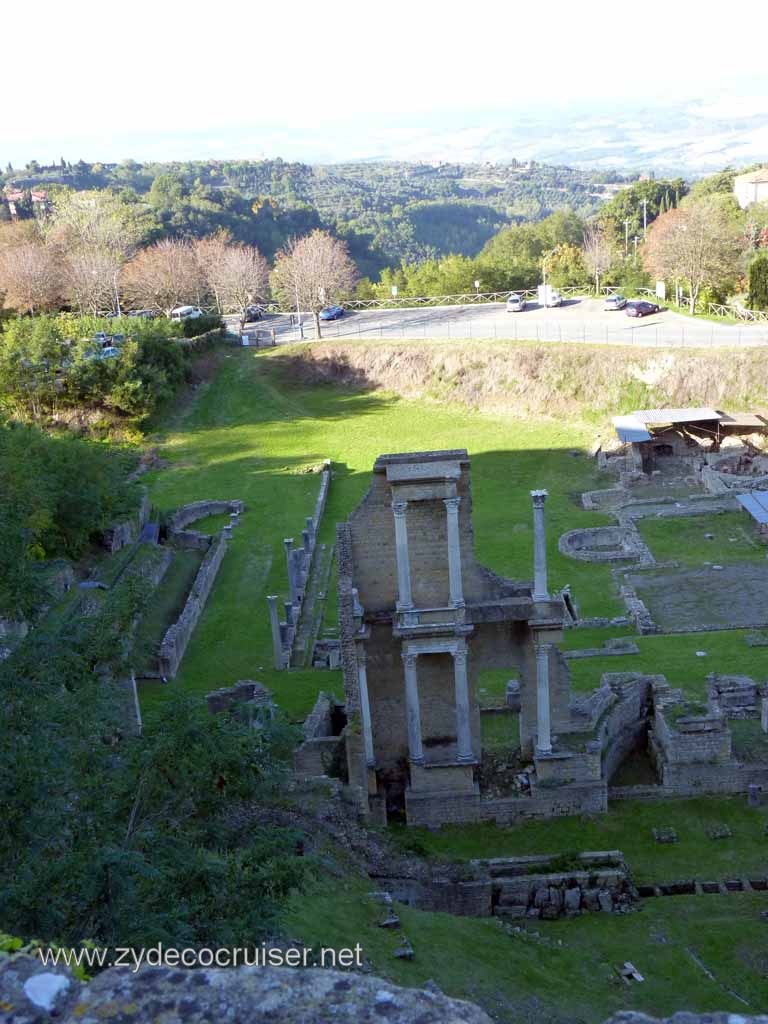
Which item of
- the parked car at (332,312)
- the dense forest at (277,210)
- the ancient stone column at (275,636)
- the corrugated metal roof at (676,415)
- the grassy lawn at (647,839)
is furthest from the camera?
the dense forest at (277,210)

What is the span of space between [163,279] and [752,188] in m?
57.4

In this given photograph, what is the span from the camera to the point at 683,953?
1516 centimetres

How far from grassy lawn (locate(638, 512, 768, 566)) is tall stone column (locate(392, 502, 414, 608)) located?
15.7 meters

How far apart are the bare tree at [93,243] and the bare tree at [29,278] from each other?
106 centimetres

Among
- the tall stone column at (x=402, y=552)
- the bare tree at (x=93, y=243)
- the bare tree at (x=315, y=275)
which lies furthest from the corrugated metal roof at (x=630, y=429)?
the bare tree at (x=93, y=243)

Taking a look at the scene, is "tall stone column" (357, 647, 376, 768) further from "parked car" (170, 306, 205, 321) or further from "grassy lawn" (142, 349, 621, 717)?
"parked car" (170, 306, 205, 321)

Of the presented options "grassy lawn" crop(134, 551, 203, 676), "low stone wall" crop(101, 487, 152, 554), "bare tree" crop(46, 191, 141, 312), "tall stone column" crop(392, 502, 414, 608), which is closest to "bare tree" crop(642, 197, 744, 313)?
"low stone wall" crop(101, 487, 152, 554)

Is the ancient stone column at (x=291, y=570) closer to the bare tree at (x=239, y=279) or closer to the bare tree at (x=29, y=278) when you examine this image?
the bare tree at (x=239, y=279)

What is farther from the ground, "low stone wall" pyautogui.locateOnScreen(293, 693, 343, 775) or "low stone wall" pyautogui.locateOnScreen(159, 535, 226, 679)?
"low stone wall" pyautogui.locateOnScreen(293, 693, 343, 775)

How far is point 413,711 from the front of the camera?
19.7 m

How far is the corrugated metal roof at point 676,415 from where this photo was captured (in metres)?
42.8

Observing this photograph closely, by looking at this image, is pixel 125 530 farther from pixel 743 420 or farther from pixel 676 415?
pixel 743 420

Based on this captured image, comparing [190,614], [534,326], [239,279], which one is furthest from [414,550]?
[239,279]

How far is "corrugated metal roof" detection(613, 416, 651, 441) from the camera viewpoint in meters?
42.2
